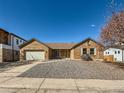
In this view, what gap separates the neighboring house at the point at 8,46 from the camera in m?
29.7

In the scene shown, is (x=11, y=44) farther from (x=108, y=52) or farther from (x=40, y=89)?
(x=40, y=89)

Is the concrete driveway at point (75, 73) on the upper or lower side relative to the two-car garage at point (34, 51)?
lower

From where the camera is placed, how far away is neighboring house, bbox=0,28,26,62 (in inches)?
1168

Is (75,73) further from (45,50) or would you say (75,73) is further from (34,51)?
(34,51)

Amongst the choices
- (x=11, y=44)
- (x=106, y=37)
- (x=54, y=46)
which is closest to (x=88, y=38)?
(x=54, y=46)

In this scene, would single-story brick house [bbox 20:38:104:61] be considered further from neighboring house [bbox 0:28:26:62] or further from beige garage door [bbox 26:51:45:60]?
neighboring house [bbox 0:28:26:62]

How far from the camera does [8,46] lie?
32.8 m

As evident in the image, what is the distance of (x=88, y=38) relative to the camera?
34594 mm

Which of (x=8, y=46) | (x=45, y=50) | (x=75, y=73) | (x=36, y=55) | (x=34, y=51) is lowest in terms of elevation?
(x=75, y=73)

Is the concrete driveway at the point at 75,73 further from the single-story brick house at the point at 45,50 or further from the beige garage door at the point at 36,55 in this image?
the beige garage door at the point at 36,55

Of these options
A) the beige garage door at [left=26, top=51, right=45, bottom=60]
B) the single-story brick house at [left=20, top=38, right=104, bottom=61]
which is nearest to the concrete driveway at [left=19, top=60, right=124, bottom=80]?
the single-story brick house at [left=20, top=38, right=104, bottom=61]

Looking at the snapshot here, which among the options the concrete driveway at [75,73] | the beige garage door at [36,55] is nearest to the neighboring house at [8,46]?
the beige garage door at [36,55]

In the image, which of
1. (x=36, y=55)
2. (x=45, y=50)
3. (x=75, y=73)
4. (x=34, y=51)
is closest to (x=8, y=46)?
(x=34, y=51)

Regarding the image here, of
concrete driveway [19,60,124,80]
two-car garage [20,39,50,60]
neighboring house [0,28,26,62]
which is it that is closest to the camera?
concrete driveway [19,60,124,80]
